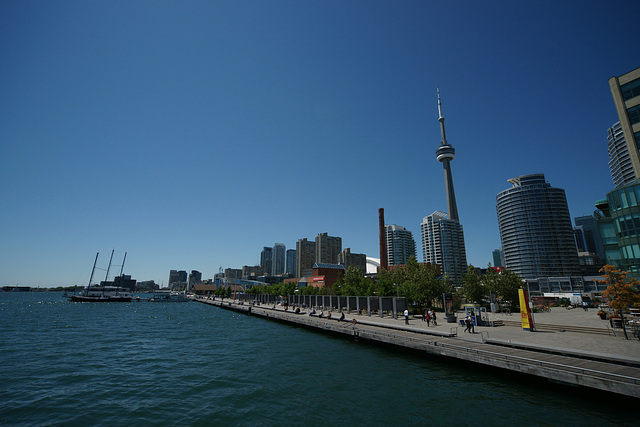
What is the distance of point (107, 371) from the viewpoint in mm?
23562

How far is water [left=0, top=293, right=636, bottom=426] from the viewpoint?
1492 centimetres

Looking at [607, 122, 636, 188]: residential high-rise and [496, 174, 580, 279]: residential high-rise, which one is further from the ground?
[607, 122, 636, 188]: residential high-rise

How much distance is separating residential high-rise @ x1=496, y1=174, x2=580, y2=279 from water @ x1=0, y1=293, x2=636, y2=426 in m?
184

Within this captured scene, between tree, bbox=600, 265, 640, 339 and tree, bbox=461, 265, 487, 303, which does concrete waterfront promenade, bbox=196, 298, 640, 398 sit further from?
tree, bbox=461, 265, 487, 303

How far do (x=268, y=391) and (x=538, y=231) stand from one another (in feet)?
685

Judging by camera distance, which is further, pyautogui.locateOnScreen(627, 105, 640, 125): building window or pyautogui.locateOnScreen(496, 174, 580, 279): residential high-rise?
pyautogui.locateOnScreen(496, 174, 580, 279): residential high-rise

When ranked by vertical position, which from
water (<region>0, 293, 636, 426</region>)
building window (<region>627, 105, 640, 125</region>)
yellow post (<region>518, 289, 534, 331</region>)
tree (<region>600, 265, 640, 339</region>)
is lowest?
water (<region>0, 293, 636, 426</region>)

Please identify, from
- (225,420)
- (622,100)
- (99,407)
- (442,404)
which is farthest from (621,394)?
(622,100)

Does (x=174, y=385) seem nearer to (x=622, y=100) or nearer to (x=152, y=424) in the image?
(x=152, y=424)

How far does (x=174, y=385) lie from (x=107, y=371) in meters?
7.88

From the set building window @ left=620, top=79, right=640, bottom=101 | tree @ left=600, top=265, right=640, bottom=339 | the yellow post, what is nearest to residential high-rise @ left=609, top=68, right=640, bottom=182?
building window @ left=620, top=79, right=640, bottom=101

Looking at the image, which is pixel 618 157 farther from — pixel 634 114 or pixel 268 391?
pixel 268 391

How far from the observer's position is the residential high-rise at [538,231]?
17312cm

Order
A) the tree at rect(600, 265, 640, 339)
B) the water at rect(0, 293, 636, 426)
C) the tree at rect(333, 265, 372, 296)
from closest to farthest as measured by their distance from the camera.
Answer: the water at rect(0, 293, 636, 426)
the tree at rect(600, 265, 640, 339)
the tree at rect(333, 265, 372, 296)
